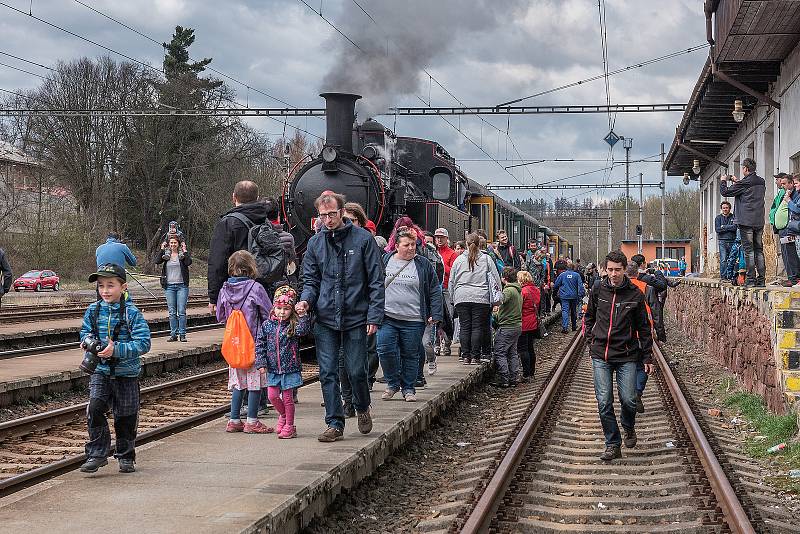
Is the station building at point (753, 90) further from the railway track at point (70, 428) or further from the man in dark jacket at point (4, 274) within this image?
the man in dark jacket at point (4, 274)

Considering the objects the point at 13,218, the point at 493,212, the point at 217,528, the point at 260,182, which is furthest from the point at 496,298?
the point at 260,182

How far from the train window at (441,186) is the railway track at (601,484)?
8.53 meters

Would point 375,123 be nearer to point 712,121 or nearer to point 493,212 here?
point 493,212

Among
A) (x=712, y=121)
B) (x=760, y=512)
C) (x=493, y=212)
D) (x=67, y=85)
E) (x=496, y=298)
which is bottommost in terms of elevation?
(x=760, y=512)

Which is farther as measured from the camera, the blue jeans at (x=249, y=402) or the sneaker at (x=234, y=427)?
the sneaker at (x=234, y=427)

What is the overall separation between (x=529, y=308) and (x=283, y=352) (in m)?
7.36

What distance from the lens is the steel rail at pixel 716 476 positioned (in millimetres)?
6379

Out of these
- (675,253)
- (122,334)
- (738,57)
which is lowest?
(122,334)

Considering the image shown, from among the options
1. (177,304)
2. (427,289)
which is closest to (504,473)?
(427,289)

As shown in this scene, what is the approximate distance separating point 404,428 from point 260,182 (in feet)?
154

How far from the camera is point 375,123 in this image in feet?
61.1

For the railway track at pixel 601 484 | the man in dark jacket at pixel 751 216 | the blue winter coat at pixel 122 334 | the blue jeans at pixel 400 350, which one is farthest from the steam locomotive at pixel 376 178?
the blue winter coat at pixel 122 334

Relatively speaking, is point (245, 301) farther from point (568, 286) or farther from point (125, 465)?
point (568, 286)

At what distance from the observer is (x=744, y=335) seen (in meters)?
13.4
